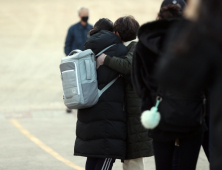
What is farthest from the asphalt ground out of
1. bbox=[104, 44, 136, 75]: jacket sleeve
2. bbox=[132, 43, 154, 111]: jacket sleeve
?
bbox=[132, 43, 154, 111]: jacket sleeve

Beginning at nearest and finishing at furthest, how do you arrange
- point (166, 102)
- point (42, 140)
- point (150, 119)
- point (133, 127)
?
1. point (150, 119)
2. point (166, 102)
3. point (133, 127)
4. point (42, 140)

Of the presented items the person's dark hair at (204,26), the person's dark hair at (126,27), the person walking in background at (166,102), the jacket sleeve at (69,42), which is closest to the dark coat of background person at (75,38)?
the jacket sleeve at (69,42)

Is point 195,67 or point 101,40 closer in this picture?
point 195,67

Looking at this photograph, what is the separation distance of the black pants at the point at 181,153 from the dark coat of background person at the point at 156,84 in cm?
6

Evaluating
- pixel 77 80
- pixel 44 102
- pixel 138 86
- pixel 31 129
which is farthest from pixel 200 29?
pixel 44 102

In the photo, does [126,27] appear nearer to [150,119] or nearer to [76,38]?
[150,119]

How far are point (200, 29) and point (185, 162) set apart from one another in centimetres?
162

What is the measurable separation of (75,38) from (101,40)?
18.3ft

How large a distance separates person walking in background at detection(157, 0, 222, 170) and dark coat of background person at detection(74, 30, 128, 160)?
80.3 inches

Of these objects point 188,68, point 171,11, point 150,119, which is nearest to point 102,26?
point 171,11

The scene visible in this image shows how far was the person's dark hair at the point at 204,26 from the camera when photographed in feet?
5.01

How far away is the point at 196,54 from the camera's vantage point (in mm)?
1576

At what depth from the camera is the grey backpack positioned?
369 centimetres

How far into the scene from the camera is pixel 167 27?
279cm
